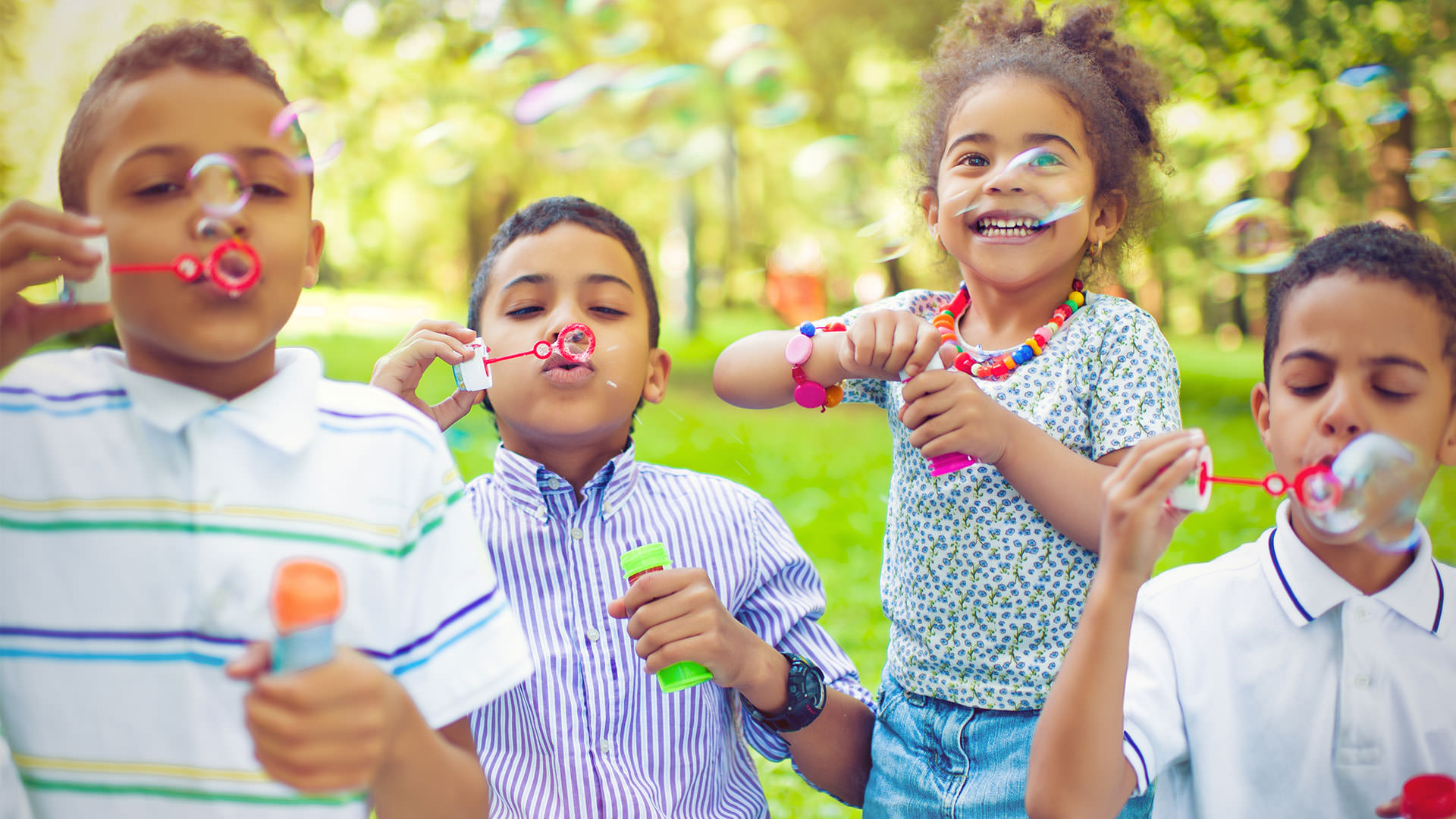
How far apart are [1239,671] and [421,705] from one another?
111cm

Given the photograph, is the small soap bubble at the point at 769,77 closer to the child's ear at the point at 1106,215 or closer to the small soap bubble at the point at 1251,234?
the small soap bubble at the point at 1251,234

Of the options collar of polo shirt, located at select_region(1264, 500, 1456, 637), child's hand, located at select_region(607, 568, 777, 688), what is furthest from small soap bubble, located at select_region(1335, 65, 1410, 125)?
child's hand, located at select_region(607, 568, 777, 688)

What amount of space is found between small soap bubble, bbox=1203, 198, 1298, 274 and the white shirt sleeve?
90 centimetres

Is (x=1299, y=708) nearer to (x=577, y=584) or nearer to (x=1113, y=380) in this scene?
(x=1113, y=380)

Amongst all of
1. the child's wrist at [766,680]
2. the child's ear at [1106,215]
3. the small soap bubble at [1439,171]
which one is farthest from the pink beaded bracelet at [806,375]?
the small soap bubble at [1439,171]

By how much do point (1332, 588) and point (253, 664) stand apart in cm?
136

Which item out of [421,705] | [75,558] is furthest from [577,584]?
[75,558]

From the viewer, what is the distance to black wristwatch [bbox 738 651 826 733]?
1.84 metres

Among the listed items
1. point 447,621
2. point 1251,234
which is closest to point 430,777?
point 447,621

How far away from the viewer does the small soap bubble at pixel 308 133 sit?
1.29 m

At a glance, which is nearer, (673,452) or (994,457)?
(994,457)

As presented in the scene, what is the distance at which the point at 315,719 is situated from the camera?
3.18 ft

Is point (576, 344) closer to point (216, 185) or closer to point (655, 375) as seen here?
point (655, 375)

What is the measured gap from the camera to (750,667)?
175 cm
